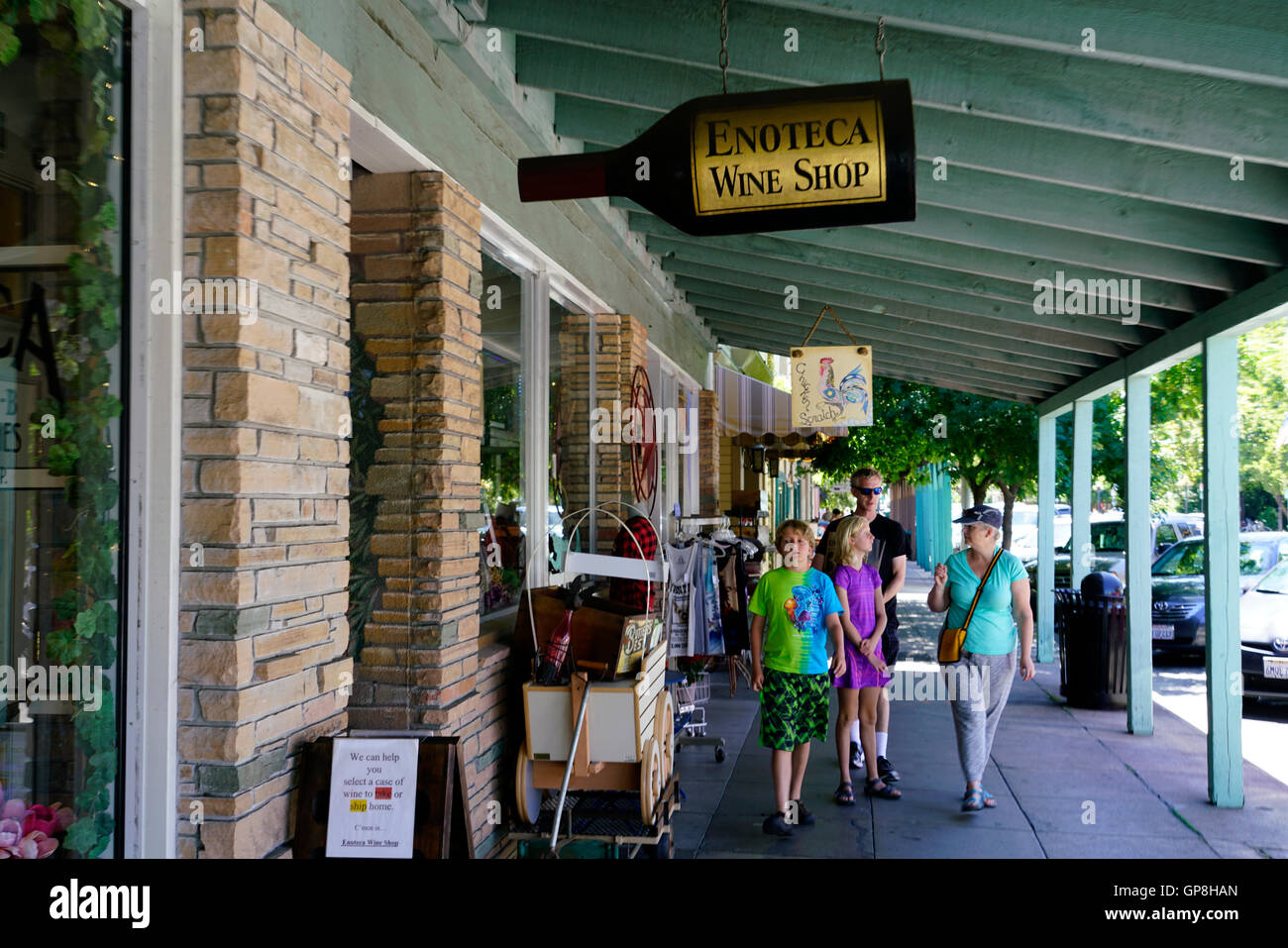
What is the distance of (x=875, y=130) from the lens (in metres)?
3.29

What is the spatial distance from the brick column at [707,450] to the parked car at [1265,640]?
5.91 meters

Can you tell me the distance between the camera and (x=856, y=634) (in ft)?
19.3

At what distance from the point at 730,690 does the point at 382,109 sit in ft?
23.1

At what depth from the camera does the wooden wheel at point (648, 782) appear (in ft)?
14.5

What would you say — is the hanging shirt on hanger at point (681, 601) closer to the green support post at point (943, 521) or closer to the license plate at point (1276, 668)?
the license plate at point (1276, 668)

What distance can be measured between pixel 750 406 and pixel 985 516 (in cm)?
853

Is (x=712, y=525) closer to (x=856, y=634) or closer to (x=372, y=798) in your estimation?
(x=856, y=634)

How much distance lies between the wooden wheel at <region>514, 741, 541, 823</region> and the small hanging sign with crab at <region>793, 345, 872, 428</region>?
495 cm

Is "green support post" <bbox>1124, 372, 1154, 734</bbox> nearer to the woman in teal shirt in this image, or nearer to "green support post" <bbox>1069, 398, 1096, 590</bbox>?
"green support post" <bbox>1069, 398, 1096, 590</bbox>

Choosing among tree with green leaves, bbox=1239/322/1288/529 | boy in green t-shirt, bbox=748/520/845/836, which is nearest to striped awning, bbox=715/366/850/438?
tree with green leaves, bbox=1239/322/1288/529

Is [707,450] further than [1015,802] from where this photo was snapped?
Yes

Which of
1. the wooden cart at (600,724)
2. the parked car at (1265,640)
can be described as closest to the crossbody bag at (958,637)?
the wooden cart at (600,724)

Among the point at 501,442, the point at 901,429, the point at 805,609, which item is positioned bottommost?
the point at 805,609

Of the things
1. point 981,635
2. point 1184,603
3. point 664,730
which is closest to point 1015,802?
point 981,635
